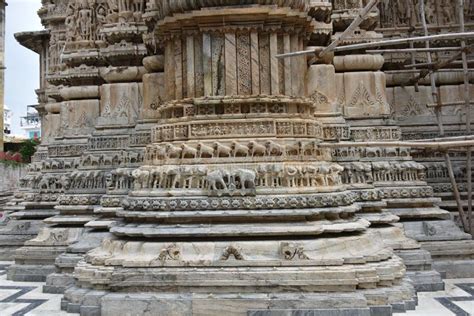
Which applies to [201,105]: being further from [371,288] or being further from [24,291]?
[24,291]

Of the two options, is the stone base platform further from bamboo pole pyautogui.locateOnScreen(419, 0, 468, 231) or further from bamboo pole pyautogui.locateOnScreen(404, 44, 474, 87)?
bamboo pole pyautogui.locateOnScreen(404, 44, 474, 87)

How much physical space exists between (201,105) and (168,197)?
1601mm

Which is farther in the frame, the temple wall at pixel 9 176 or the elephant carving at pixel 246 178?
the temple wall at pixel 9 176

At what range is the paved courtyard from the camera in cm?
910

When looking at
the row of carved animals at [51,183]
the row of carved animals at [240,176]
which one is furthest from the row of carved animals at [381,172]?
the row of carved animals at [51,183]

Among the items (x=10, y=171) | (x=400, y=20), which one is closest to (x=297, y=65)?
Answer: (x=400, y=20)

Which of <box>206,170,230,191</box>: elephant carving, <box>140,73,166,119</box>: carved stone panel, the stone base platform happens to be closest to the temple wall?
<box>140,73,166,119</box>: carved stone panel

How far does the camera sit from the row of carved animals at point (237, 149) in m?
9.33

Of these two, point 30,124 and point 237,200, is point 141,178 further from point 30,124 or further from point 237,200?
point 30,124

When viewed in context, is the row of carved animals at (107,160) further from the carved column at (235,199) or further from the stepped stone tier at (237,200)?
the carved column at (235,199)

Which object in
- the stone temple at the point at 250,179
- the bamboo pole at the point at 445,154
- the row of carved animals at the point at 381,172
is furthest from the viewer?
the bamboo pole at the point at 445,154

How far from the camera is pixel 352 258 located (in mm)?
8656

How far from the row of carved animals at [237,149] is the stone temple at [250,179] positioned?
24 mm

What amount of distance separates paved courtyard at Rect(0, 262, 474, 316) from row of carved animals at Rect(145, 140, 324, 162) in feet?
9.64
